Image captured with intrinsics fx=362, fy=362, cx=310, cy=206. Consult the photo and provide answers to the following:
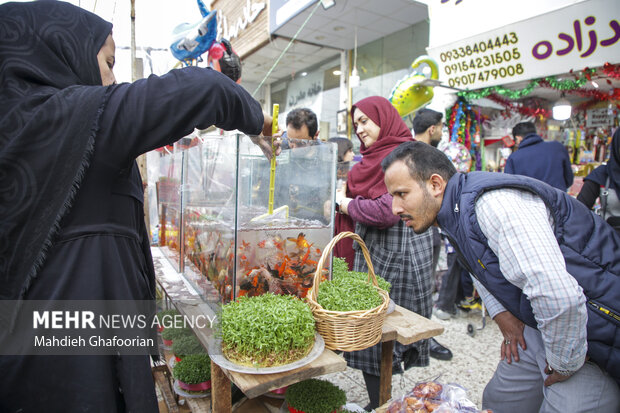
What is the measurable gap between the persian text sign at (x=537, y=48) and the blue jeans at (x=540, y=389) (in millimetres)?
3525

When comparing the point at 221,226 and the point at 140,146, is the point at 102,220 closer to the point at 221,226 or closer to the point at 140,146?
the point at 140,146

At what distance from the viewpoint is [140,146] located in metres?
0.92

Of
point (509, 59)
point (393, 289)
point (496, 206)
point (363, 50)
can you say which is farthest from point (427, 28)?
point (496, 206)

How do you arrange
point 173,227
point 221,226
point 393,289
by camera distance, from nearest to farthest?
point 221,226, point 393,289, point 173,227

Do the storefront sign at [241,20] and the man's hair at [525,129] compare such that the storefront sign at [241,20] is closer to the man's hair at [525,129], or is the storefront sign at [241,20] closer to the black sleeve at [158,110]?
the man's hair at [525,129]

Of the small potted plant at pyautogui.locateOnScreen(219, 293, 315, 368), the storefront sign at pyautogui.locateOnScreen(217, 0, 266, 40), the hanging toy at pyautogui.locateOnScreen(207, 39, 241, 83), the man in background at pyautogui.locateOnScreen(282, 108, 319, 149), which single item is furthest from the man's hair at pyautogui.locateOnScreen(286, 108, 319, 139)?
the storefront sign at pyautogui.locateOnScreen(217, 0, 266, 40)

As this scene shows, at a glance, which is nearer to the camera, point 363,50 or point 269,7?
point 269,7

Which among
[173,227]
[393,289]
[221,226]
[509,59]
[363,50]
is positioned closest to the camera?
[221,226]

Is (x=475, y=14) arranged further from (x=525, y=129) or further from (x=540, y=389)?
(x=540, y=389)

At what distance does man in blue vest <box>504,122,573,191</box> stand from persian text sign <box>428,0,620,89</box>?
791 mm

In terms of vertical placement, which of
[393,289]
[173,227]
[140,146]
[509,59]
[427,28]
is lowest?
[393,289]

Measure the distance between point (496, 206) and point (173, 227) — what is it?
2359 millimetres

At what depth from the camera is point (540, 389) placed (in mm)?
1582

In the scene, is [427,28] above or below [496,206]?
above
